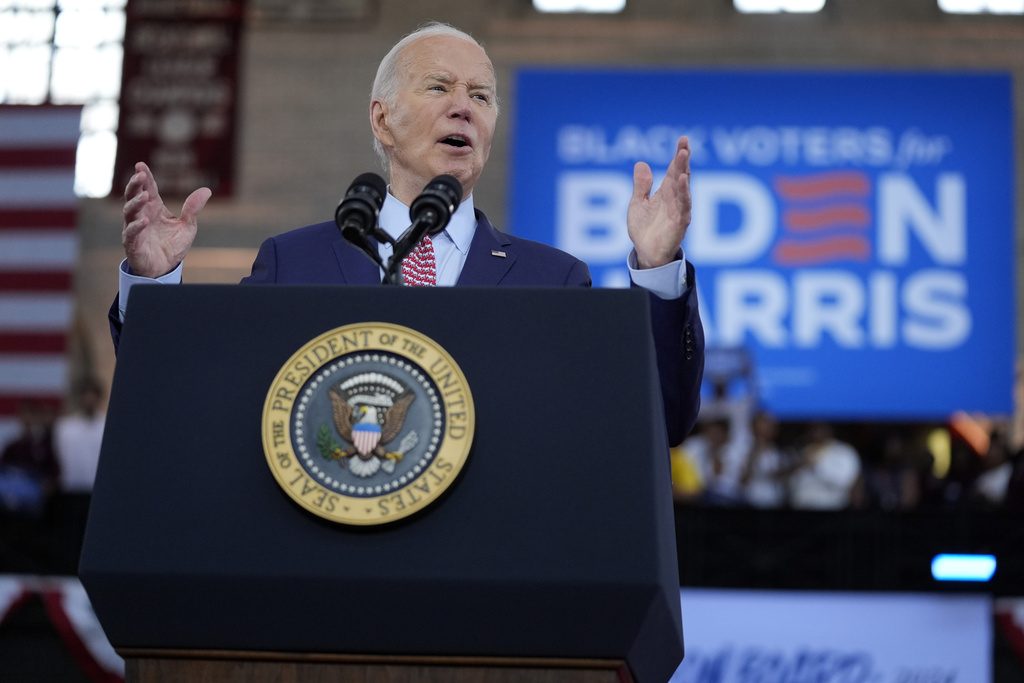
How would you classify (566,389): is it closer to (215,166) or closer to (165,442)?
(165,442)

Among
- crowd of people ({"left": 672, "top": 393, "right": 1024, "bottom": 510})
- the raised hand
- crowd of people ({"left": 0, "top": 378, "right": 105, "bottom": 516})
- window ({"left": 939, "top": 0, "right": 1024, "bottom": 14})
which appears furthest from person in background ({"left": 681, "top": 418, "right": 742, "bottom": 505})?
window ({"left": 939, "top": 0, "right": 1024, "bottom": 14})

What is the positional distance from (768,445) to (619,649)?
605 cm

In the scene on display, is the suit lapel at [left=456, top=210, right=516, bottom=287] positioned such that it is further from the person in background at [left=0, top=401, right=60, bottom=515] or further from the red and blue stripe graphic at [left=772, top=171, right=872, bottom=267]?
the red and blue stripe graphic at [left=772, top=171, right=872, bottom=267]

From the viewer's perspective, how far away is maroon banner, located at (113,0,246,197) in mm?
10719

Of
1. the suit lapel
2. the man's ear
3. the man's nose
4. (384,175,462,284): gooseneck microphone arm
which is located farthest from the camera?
the man's ear

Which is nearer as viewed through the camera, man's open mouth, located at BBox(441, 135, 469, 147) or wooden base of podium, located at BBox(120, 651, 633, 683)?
wooden base of podium, located at BBox(120, 651, 633, 683)

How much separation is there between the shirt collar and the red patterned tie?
45 mm

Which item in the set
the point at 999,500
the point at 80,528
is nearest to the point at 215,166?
the point at 80,528

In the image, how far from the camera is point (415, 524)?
1021 millimetres

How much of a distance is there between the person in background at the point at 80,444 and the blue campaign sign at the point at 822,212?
12.5 ft

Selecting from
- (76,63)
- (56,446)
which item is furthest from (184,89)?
(56,446)

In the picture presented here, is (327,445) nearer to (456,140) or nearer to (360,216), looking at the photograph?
(360,216)

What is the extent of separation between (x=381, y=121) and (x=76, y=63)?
10.4 metres

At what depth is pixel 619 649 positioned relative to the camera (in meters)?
1.00
